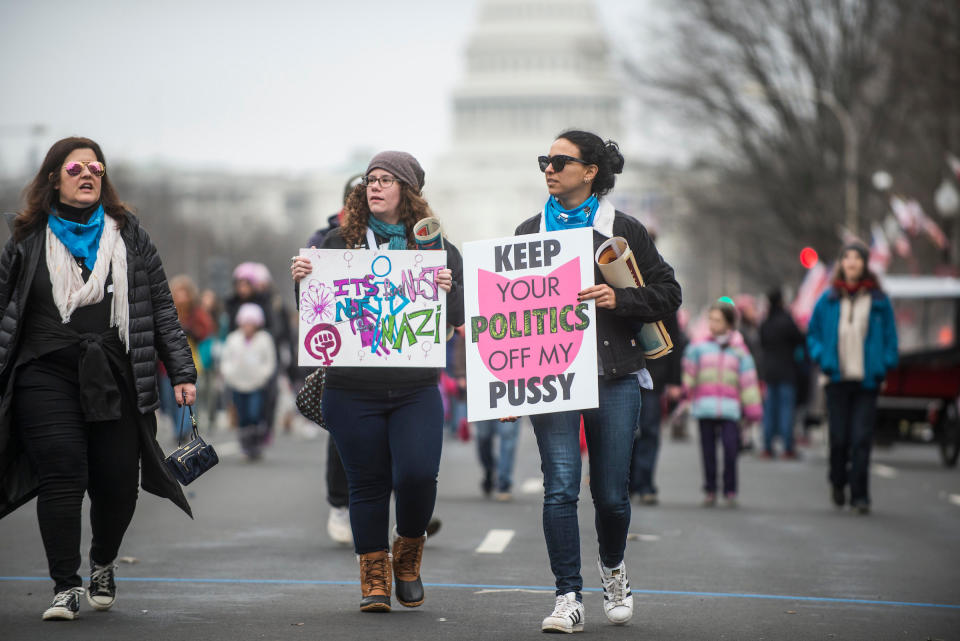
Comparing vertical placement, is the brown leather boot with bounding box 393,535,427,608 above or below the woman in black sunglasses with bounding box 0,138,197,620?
below

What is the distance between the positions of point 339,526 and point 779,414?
35.9 feet

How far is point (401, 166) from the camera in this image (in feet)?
24.0

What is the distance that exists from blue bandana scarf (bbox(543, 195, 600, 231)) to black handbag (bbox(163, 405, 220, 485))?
1.54 m

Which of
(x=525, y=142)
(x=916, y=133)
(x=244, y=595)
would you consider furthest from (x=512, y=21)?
(x=244, y=595)

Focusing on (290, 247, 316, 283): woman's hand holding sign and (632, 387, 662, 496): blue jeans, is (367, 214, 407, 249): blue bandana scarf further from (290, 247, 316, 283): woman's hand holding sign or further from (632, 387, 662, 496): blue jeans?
(632, 387, 662, 496): blue jeans

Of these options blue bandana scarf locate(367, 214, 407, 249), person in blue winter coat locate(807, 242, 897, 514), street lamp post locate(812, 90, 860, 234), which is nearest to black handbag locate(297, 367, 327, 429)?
blue bandana scarf locate(367, 214, 407, 249)

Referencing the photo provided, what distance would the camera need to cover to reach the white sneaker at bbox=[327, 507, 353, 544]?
397 inches

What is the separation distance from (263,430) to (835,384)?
7013 millimetres

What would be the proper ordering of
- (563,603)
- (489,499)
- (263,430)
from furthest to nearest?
(263,430)
(489,499)
(563,603)

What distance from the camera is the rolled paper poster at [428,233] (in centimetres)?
730

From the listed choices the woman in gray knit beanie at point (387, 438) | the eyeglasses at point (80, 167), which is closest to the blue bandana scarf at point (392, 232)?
the woman in gray knit beanie at point (387, 438)

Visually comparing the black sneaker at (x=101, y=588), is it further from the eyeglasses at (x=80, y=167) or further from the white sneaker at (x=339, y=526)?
the white sneaker at (x=339, y=526)

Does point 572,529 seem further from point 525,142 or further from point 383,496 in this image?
point 525,142

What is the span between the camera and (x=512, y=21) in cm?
14262
